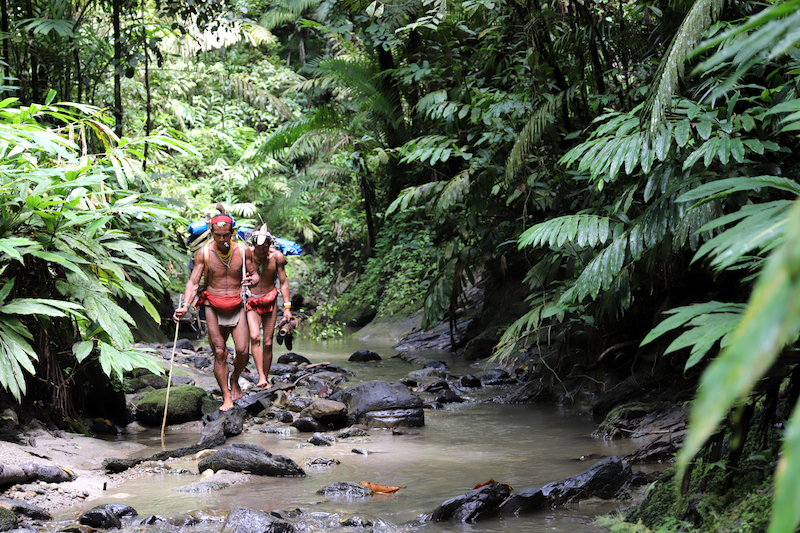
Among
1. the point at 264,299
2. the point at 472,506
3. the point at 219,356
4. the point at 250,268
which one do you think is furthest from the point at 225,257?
the point at 472,506

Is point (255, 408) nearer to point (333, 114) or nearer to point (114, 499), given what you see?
point (114, 499)

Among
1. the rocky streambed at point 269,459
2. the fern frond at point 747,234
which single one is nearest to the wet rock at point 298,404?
the rocky streambed at point 269,459

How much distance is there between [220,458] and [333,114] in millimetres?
9655

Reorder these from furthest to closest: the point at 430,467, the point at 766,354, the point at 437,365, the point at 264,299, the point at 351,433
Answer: the point at 437,365 → the point at 264,299 → the point at 351,433 → the point at 430,467 → the point at 766,354

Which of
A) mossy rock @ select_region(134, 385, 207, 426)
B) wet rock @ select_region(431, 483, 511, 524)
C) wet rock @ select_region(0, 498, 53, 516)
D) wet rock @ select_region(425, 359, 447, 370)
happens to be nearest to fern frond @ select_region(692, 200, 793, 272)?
wet rock @ select_region(431, 483, 511, 524)

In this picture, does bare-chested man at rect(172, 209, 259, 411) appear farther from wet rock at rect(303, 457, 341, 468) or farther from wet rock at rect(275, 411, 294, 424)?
wet rock at rect(303, 457, 341, 468)

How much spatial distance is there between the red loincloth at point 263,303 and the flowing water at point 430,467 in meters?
1.64

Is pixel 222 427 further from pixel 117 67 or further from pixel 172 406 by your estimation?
pixel 117 67

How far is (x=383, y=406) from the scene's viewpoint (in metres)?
6.59

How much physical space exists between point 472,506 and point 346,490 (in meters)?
0.90

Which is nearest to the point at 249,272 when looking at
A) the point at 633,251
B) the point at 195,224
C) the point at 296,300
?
the point at 195,224

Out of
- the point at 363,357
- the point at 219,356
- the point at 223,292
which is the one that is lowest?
the point at 363,357

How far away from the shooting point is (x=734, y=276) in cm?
512

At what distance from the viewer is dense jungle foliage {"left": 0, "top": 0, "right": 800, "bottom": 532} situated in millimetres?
1491
